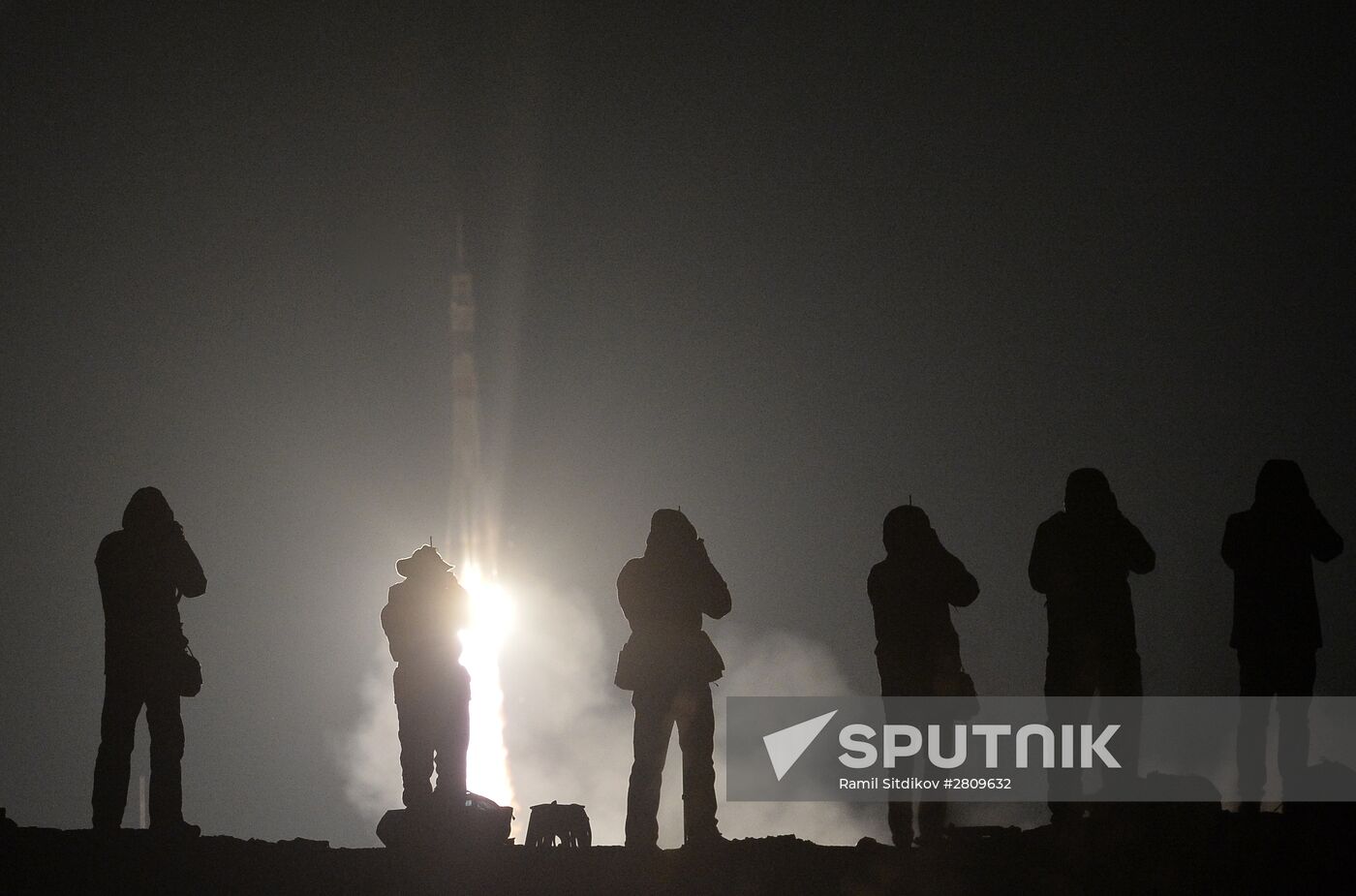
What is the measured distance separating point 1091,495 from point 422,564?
703 centimetres

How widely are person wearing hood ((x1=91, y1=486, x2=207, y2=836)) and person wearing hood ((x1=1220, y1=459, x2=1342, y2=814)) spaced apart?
951cm

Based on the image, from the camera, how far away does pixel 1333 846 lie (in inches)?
391

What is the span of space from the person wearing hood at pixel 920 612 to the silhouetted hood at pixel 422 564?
514 centimetres

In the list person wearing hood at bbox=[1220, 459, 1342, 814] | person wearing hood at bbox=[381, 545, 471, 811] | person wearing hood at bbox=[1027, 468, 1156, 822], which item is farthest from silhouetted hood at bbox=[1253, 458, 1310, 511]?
person wearing hood at bbox=[381, 545, 471, 811]

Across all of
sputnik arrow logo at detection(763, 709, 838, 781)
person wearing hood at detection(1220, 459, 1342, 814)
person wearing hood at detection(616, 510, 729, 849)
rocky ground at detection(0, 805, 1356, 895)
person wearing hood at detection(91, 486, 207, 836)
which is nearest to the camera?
rocky ground at detection(0, 805, 1356, 895)

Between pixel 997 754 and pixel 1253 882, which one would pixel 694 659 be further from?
pixel 1253 882

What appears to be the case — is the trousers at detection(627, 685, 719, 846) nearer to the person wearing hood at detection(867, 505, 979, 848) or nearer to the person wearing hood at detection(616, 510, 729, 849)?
the person wearing hood at detection(616, 510, 729, 849)

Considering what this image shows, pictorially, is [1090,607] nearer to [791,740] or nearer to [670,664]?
[670,664]

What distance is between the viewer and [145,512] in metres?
12.7

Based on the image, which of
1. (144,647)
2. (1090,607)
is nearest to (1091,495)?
(1090,607)

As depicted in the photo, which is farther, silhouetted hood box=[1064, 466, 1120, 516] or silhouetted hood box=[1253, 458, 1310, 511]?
silhouetted hood box=[1253, 458, 1310, 511]

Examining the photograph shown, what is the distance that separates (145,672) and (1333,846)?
396 inches

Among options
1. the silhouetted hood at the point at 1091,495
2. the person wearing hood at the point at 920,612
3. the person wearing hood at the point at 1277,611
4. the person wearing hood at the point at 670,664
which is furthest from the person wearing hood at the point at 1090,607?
the person wearing hood at the point at 670,664

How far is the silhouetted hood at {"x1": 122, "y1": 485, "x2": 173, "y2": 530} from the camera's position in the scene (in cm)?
1270
